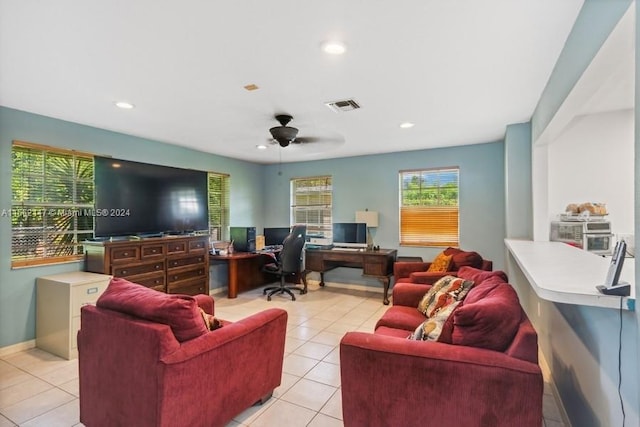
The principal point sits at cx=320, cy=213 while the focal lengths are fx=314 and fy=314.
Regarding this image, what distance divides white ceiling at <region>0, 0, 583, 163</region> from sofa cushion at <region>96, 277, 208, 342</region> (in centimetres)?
149

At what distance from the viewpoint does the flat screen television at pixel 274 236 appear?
5848 millimetres

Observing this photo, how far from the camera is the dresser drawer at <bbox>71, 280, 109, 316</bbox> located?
294 centimetres

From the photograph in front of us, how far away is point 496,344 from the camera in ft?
4.84

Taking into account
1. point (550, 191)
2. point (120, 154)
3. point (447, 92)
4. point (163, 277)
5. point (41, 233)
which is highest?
point (447, 92)

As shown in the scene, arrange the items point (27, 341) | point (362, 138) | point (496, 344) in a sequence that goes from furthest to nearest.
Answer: point (362, 138) → point (27, 341) → point (496, 344)

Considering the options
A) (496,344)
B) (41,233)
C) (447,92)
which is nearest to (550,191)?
(447,92)

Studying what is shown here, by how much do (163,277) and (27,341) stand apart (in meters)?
1.35

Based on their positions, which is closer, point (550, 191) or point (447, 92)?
point (447, 92)

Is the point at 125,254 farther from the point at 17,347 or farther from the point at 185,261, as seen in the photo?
the point at 17,347

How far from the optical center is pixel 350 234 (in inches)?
213

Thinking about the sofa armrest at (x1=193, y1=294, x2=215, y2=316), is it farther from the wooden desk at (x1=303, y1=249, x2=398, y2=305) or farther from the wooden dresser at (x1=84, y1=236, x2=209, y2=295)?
the wooden desk at (x1=303, y1=249, x2=398, y2=305)

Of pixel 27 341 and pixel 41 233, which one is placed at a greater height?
pixel 41 233

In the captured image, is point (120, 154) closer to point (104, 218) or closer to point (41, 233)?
point (104, 218)

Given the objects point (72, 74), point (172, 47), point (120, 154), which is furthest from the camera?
point (120, 154)
